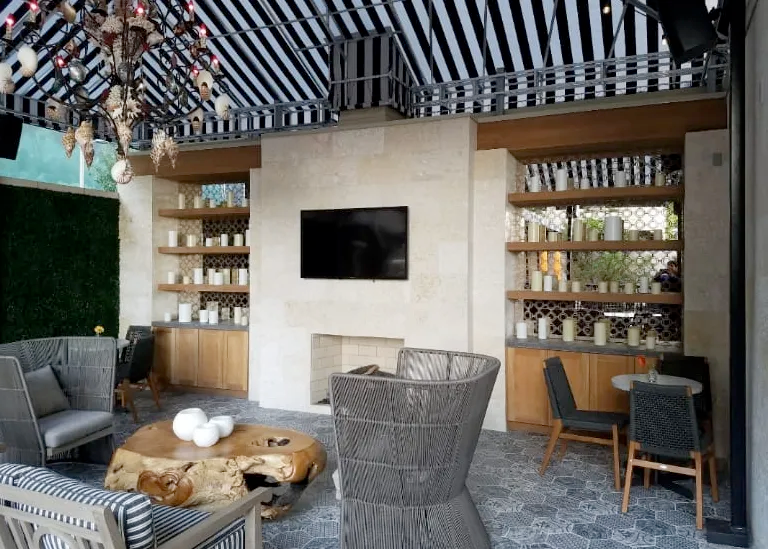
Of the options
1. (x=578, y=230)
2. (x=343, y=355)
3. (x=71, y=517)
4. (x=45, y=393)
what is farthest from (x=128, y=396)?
(x=578, y=230)

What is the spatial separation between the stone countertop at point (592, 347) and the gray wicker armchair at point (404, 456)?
3039mm

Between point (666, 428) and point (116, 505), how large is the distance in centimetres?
341

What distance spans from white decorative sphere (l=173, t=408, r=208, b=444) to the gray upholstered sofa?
1.60 m

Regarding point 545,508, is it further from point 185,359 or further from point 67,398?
point 185,359

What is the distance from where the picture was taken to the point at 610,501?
13.6ft

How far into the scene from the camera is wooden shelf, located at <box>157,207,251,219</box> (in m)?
7.59

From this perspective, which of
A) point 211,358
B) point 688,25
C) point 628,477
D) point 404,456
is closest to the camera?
point 404,456

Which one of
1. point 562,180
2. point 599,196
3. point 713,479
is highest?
point 562,180

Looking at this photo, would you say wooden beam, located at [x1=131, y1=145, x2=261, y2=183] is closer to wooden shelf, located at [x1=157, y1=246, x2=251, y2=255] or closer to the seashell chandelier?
wooden shelf, located at [x1=157, y1=246, x2=251, y2=255]

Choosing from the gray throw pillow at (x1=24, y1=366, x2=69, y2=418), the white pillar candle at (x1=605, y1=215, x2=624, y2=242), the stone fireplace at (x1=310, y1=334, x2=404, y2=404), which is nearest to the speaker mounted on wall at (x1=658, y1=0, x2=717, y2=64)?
the white pillar candle at (x1=605, y1=215, x2=624, y2=242)

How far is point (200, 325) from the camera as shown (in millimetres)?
7719

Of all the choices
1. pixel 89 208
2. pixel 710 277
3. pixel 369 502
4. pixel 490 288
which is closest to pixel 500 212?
pixel 490 288

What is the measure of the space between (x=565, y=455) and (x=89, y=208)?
21.4 ft

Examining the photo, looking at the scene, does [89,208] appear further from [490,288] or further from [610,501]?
[610,501]
